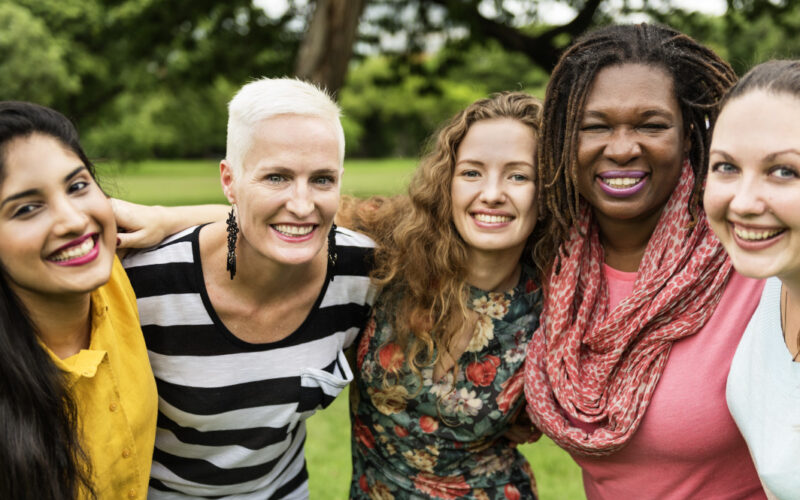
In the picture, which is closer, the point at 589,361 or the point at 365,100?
the point at 589,361

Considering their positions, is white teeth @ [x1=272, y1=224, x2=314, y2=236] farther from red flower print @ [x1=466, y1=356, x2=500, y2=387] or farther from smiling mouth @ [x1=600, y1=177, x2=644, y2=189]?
smiling mouth @ [x1=600, y1=177, x2=644, y2=189]

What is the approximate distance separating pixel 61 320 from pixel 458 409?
1.53 m

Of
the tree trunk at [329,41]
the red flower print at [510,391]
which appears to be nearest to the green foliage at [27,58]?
the tree trunk at [329,41]

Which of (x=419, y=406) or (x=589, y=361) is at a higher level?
(x=589, y=361)

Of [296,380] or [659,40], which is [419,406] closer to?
[296,380]

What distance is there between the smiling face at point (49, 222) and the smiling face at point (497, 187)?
1.41 metres

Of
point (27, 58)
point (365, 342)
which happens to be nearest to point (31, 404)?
point (365, 342)

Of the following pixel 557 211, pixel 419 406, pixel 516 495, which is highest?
pixel 557 211

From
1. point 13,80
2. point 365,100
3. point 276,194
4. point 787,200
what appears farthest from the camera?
point 365,100

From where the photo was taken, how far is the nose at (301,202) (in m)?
2.58

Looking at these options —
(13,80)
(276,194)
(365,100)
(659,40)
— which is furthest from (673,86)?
(365,100)

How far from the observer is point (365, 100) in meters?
62.4

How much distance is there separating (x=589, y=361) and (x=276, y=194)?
4.44 feet

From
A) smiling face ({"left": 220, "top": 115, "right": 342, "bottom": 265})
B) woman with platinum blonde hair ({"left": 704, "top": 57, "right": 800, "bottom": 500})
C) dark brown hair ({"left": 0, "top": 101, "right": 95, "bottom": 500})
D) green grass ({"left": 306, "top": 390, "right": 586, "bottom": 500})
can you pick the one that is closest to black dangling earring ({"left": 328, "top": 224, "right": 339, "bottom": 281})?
smiling face ({"left": 220, "top": 115, "right": 342, "bottom": 265})
